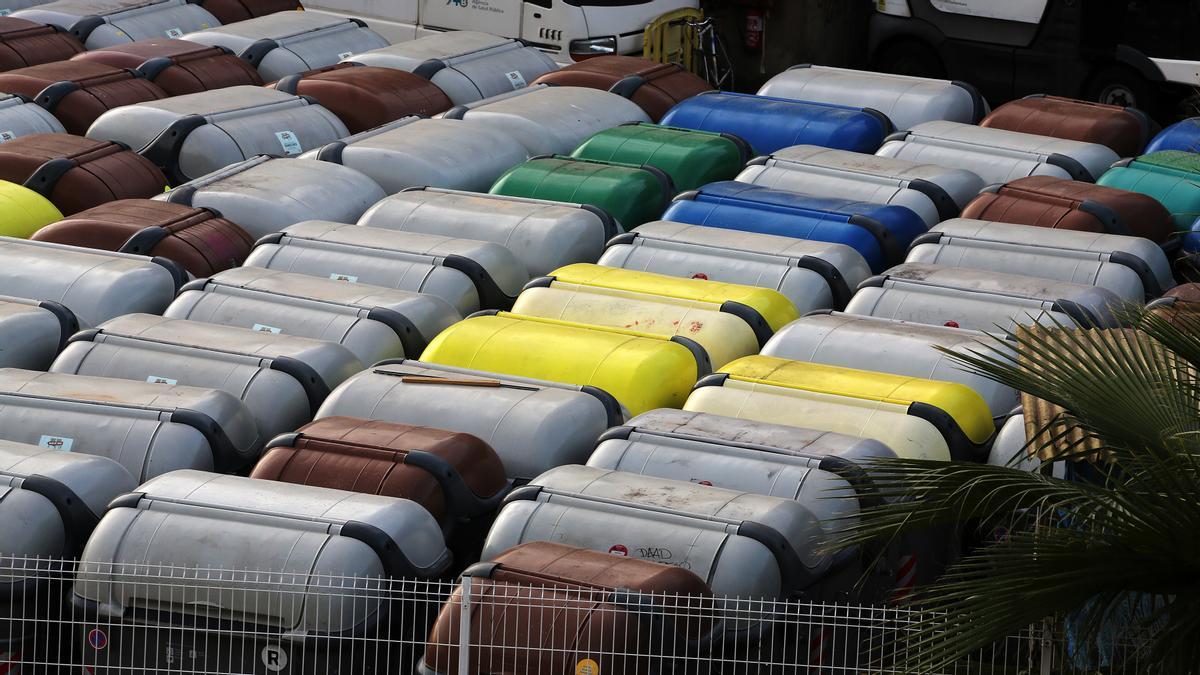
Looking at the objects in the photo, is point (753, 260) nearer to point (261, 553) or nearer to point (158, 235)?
point (158, 235)

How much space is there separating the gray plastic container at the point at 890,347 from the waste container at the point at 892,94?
5.16m

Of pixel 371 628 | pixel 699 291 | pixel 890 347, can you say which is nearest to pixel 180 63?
pixel 699 291

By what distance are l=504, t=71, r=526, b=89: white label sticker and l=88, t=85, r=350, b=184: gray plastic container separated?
2.53 m

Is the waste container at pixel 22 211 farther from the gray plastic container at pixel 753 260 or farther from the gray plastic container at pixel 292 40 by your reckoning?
the gray plastic container at pixel 292 40

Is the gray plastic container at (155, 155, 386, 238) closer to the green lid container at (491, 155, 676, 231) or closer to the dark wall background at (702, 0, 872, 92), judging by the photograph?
the green lid container at (491, 155, 676, 231)

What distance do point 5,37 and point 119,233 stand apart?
622cm

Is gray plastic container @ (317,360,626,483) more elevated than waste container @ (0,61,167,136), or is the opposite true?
waste container @ (0,61,167,136)

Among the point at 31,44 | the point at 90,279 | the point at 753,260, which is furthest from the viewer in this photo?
the point at 31,44

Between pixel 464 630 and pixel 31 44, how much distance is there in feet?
39.8

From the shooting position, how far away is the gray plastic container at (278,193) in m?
12.1

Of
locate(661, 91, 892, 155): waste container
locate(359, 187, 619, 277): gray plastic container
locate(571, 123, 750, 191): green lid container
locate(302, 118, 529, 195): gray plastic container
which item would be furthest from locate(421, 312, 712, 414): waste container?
locate(661, 91, 892, 155): waste container

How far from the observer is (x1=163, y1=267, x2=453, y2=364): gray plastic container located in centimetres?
1011

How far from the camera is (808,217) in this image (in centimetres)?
1215

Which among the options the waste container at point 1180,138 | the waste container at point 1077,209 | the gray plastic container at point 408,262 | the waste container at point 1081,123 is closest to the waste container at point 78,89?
the gray plastic container at point 408,262
